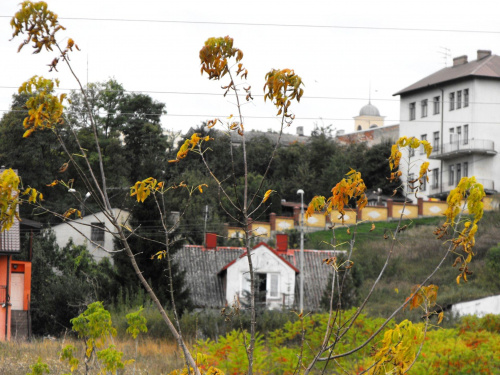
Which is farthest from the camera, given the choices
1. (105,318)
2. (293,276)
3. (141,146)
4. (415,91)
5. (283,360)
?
(415,91)

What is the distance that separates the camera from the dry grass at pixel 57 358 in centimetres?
1421

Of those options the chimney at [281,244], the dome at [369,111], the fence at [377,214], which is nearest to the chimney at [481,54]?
the fence at [377,214]

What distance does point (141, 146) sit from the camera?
200 ft

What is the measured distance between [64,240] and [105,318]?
40.0m

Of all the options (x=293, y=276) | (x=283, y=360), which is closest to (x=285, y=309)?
(x=293, y=276)

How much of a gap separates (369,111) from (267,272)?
331 feet

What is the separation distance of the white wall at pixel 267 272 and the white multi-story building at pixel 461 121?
1999 cm

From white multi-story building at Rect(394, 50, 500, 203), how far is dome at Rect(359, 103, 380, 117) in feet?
237

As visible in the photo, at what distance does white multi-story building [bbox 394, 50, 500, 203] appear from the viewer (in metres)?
60.2

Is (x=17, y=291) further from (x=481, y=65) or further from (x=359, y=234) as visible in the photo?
(x=481, y=65)

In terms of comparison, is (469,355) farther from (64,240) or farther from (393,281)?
(64,240)

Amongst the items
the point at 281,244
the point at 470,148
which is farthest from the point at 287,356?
the point at 470,148

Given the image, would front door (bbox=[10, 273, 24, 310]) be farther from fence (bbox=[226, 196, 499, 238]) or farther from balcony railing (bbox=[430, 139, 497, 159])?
balcony railing (bbox=[430, 139, 497, 159])

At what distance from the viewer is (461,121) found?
61.3 m
